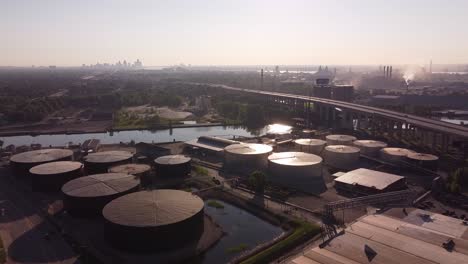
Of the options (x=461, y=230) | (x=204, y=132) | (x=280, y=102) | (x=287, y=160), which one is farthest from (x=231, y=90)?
(x=461, y=230)

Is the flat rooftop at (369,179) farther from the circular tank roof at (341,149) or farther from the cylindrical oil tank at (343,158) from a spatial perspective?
the circular tank roof at (341,149)

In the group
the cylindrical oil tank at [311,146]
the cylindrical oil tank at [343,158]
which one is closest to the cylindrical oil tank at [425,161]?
the cylindrical oil tank at [343,158]

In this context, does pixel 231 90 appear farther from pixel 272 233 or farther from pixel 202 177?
pixel 272 233

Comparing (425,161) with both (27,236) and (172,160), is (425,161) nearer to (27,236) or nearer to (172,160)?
(172,160)

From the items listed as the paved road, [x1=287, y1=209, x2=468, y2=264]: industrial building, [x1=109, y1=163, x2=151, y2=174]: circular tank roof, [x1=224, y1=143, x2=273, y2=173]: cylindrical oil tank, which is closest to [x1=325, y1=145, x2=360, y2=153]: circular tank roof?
[x1=224, y1=143, x2=273, y2=173]: cylindrical oil tank

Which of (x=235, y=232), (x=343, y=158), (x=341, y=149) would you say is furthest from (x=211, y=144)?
(x=235, y=232)

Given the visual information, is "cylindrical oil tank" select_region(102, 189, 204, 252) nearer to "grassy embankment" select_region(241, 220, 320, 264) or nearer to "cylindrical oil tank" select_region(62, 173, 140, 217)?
"cylindrical oil tank" select_region(62, 173, 140, 217)

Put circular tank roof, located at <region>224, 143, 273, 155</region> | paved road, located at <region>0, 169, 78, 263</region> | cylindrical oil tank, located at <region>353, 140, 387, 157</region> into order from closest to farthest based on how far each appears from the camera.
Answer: paved road, located at <region>0, 169, 78, 263</region>, circular tank roof, located at <region>224, 143, 273, 155</region>, cylindrical oil tank, located at <region>353, 140, 387, 157</region>
